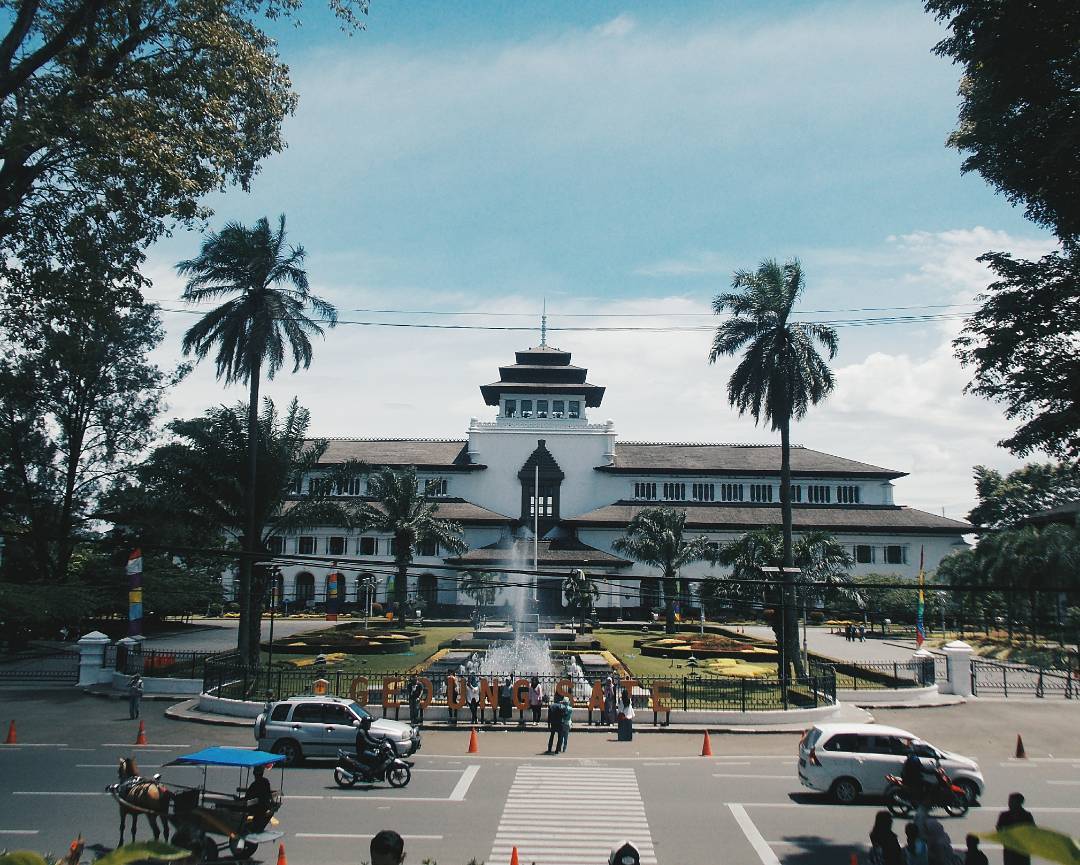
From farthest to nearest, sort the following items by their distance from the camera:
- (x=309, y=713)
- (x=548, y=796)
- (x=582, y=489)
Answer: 1. (x=582, y=489)
2. (x=309, y=713)
3. (x=548, y=796)

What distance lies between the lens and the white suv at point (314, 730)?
20859 mm

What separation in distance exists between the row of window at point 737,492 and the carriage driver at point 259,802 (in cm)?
6387

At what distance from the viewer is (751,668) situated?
38750mm

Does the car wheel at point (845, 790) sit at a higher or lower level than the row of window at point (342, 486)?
lower

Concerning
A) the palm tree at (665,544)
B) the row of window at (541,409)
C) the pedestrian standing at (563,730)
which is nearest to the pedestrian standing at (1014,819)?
the pedestrian standing at (563,730)

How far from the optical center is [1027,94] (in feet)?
57.1

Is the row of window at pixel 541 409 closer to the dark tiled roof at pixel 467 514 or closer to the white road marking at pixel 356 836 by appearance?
the dark tiled roof at pixel 467 514

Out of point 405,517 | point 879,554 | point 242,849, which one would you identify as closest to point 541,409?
point 405,517

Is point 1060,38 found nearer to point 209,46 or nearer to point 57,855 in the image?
point 209,46

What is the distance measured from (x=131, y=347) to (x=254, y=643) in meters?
19.4

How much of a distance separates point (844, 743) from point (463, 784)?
8.23 m

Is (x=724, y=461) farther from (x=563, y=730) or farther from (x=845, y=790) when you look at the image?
(x=845, y=790)

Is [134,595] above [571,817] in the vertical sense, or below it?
above

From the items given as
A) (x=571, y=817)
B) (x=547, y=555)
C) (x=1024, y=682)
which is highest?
(x=547, y=555)
